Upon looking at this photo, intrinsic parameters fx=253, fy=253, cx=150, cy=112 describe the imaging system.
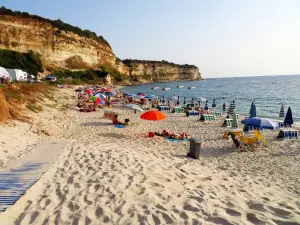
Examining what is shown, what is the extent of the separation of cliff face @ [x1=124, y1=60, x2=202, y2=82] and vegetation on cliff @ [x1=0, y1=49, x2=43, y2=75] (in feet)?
213

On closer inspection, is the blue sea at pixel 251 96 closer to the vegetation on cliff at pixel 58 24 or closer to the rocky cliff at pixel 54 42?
the rocky cliff at pixel 54 42

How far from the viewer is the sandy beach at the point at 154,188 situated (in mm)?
4121

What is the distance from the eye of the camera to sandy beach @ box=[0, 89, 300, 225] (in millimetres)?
4121

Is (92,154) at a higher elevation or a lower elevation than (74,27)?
lower

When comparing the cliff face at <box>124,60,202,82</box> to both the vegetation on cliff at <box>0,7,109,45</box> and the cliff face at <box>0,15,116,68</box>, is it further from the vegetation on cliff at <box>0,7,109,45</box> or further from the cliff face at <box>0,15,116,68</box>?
the cliff face at <box>0,15,116,68</box>

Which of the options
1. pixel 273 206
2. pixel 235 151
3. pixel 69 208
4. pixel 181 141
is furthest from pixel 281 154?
pixel 69 208

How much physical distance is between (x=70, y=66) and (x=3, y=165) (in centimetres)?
6228

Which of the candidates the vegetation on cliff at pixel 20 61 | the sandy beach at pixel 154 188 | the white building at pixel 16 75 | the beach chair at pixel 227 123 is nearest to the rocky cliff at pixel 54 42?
the vegetation on cliff at pixel 20 61

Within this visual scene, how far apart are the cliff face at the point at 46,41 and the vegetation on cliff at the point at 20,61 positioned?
463cm

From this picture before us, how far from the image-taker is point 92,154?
26.2 feet

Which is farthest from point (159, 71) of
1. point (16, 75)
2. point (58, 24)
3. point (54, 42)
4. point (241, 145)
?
point (241, 145)

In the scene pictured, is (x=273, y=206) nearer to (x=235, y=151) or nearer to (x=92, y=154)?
(x=92, y=154)

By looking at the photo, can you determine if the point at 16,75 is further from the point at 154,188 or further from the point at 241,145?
the point at 154,188

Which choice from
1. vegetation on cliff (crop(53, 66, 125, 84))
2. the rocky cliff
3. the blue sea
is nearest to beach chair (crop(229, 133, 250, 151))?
the blue sea
